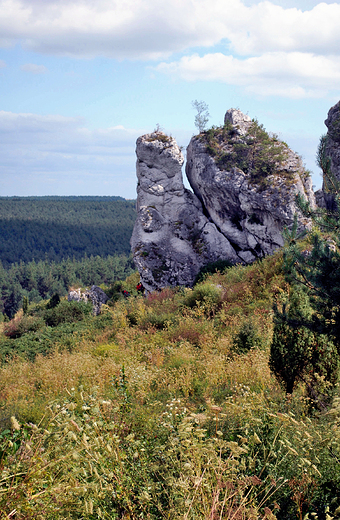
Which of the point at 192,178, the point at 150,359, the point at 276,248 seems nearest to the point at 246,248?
the point at 276,248

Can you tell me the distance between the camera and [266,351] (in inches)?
265

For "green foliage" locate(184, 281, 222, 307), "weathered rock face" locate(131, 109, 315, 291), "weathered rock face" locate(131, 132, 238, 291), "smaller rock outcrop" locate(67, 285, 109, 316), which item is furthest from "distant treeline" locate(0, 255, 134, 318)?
"green foliage" locate(184, 281, 222, 307)

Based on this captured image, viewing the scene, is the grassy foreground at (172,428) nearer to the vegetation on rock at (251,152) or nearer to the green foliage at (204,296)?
the green foliage at (204,296)

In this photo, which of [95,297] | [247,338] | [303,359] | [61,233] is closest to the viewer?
[303,359]

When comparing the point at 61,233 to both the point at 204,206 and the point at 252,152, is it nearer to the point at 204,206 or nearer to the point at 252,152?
the point at 204,206

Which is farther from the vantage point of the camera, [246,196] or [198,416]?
[246,196]

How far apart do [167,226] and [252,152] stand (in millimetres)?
5474

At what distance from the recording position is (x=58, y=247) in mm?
122375

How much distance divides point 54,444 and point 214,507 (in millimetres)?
1212

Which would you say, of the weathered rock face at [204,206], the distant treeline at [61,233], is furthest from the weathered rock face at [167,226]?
the distant treeline at [61,233]

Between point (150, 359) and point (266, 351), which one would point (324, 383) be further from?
point (150, 359)

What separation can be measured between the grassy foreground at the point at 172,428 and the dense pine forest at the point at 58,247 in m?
60.6

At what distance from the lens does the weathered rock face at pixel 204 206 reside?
16.0 m

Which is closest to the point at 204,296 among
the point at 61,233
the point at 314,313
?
the point at 314,313
